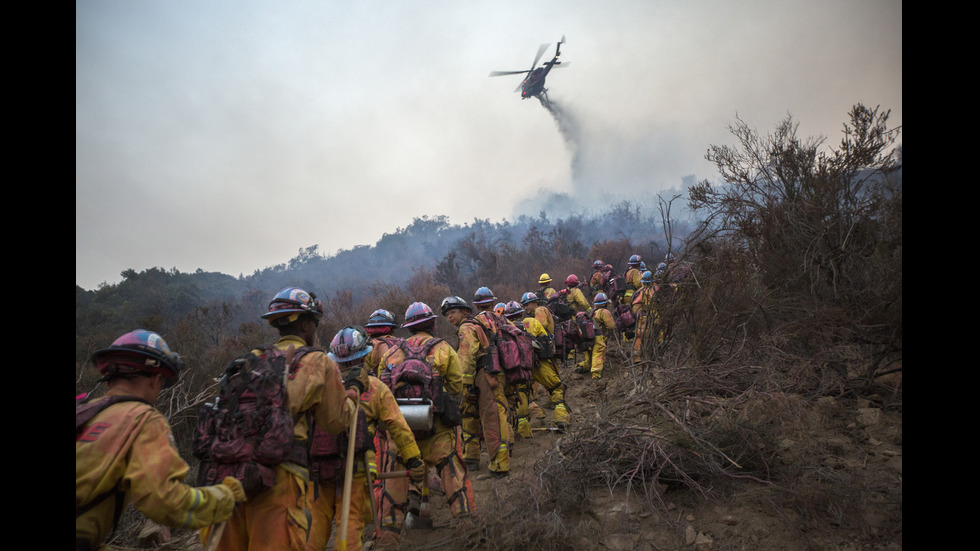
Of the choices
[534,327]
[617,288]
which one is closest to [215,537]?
[534,327]

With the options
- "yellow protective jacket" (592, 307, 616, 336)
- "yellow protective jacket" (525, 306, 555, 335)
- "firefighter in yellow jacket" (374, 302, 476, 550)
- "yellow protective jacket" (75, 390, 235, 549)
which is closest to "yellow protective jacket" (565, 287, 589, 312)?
"yellow protective jacket" (592, 307, 616, 336)

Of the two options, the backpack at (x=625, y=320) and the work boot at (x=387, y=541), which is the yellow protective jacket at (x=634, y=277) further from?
the work boot at (x=387, y=541)

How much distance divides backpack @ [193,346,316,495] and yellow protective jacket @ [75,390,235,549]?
348mm

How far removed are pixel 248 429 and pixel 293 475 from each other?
44cm

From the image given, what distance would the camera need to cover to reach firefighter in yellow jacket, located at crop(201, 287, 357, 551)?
271cm

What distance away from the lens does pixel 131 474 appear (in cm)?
204

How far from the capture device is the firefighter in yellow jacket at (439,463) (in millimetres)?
4469

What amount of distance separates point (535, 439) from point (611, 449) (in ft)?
11.2

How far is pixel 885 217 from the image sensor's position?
411 cm

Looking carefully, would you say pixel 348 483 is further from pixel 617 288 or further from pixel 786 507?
pixel 617 288

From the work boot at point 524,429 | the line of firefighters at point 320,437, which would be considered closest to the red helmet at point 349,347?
the line of firefighters at point 320,437

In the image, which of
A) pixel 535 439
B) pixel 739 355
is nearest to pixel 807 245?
pixel 739 355
